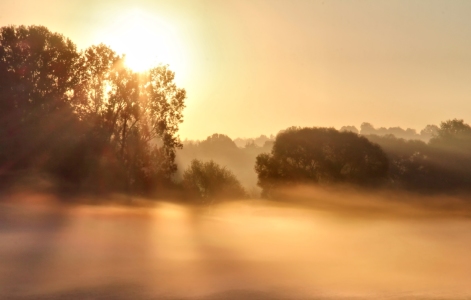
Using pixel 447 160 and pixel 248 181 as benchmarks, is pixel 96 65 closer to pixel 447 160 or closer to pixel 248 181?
pixel 447 160

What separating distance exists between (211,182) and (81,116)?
28051 millimetres

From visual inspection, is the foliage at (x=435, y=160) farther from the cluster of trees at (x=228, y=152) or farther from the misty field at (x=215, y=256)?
the cluster of trees at (x=228, y=152)

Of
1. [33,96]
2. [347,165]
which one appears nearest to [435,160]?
[347,165]

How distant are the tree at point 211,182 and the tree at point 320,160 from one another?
642cm

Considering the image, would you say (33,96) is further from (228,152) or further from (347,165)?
(228,152)

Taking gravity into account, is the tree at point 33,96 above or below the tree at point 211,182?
above

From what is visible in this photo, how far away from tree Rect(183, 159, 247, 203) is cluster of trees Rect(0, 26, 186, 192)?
13117mm

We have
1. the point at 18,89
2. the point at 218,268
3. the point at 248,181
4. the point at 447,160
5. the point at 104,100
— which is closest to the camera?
the point at 218,268

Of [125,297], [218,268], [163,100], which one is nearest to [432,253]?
[218,268]

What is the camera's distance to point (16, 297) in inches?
604

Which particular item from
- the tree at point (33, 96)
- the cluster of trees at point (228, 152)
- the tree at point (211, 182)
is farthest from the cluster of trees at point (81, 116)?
the cluster of trees at point (228, 152)

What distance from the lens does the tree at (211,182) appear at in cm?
6909

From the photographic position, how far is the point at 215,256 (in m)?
24.0

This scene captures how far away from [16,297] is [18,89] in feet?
112
